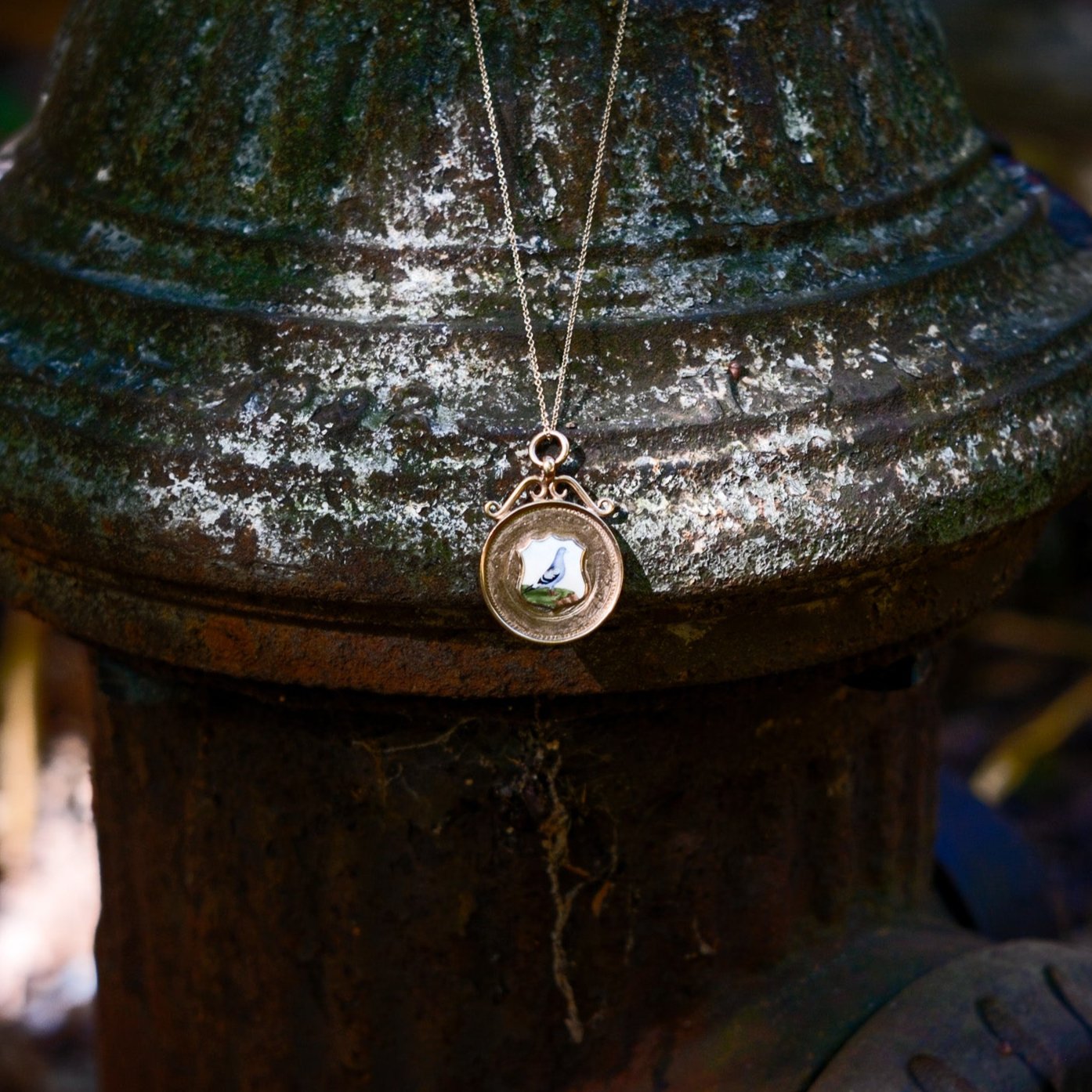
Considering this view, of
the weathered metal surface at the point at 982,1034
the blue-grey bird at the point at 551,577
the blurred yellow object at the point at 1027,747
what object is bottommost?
the weathered metal surface at the point at 982,1034

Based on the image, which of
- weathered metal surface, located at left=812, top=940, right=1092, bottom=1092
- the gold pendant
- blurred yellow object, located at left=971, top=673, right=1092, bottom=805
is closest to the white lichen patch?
the gold pendant

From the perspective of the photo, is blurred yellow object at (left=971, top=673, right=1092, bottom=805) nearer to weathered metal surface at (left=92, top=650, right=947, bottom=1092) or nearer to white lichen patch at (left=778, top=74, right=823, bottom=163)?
weathered metal surface at (left=92, top=650, right=947, bottom=1092)

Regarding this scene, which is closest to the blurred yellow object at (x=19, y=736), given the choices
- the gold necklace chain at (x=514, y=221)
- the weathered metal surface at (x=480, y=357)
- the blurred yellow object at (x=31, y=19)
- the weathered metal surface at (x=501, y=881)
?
the weathered metal surface at (x=501, y=881)

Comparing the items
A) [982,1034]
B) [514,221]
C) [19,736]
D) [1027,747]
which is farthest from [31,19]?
[982,1034]

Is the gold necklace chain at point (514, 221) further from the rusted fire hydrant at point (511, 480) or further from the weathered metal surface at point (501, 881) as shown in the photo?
the weathered metal surface at point (501, 881)

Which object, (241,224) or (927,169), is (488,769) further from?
(927,169)

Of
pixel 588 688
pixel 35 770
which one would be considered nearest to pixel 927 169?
pixel 588 688

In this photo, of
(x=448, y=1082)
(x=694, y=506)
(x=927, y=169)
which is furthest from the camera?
(x=448, y=1082)

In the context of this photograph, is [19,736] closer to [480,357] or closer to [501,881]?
[501,881]
